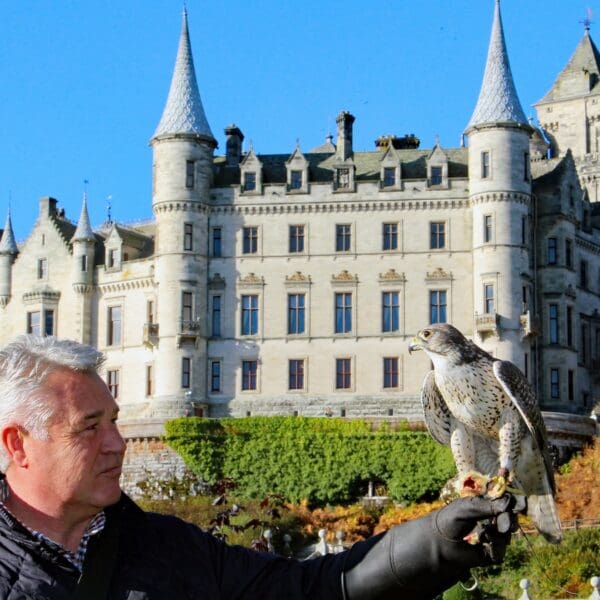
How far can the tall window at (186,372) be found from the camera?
52344mm

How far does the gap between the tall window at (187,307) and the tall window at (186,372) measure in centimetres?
145

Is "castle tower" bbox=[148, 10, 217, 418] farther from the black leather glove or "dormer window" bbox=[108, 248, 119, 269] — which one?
the black leather glove

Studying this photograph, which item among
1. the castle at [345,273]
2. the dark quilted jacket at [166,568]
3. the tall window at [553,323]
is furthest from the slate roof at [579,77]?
the dark quilted jacket at [166,568]

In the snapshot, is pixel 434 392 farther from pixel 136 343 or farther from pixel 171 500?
pixel 136 343

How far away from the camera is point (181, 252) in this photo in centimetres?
5319

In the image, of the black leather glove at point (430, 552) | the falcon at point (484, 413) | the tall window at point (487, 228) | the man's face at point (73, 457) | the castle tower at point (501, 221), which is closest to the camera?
the black leather glove at point (430, 552)

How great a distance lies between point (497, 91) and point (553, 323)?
29.3 feet

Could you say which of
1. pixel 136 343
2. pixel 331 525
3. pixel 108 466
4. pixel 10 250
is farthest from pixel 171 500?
pixel 108 466

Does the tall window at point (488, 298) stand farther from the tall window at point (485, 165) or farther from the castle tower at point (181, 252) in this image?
the castle tower at point (181, 252)

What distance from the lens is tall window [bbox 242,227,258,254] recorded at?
53469 mm

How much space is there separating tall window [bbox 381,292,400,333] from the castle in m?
0.07

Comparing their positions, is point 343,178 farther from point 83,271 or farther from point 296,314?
point 83,271

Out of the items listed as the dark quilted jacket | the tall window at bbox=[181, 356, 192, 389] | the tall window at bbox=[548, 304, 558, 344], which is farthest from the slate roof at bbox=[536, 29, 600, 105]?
the dark quilted jacket

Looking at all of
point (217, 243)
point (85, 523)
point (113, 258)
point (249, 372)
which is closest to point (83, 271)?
point (113, 258)
